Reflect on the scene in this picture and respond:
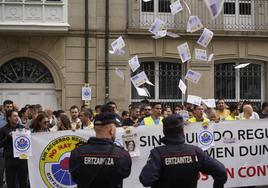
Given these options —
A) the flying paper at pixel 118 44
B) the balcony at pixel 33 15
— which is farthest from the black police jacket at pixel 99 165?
the balcony at pixel 33 15

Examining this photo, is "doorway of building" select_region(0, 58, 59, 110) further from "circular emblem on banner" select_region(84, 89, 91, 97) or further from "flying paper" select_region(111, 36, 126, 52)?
"flying paper" select_region(111, 36, 126, 52)

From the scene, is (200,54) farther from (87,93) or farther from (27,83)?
(27,83)

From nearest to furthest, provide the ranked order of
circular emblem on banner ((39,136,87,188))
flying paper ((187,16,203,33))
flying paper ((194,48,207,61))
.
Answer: circular emblem on banner ((39,136,87,188)) < flying paper ((187,16,203,33)) < flying paper ((194,48,207,61))

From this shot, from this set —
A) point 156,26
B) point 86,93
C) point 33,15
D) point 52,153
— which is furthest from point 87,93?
point 52,153

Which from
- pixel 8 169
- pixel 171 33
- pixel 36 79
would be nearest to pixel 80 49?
pixel 36 79

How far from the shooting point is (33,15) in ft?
56.1

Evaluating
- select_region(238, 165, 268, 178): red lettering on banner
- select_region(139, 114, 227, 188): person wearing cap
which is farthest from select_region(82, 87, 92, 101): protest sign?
select_region(139, 114, 227, 188): person wearing cap

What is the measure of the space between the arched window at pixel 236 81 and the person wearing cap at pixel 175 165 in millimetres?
14288

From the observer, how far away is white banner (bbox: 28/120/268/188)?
820 centimetres

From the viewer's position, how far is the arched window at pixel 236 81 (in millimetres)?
18875

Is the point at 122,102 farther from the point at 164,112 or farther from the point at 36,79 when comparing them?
the point at 164,112

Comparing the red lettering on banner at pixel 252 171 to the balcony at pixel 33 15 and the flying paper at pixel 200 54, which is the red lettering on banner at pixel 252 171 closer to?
the flying paper at pixel 200 54

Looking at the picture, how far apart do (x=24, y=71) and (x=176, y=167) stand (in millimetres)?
13797

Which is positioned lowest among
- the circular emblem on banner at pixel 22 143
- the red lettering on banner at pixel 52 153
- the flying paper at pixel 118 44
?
the red lettering on banner at pixel 52 153
